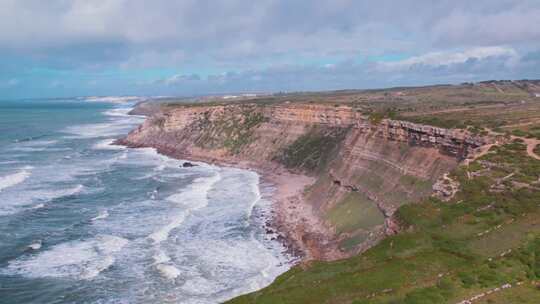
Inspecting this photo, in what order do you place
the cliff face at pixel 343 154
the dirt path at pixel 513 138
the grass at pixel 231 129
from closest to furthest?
the dirt path at pixel 513 138 < the cliff face at pixel 343 154 < the grass at pixel 231 129

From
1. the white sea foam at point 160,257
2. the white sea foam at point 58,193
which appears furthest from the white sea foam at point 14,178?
the white sea foam at point 160,257

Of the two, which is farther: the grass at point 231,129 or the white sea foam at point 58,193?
the grass at point 231,129

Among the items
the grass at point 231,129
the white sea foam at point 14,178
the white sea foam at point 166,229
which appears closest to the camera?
the white sea foam at point 166,229

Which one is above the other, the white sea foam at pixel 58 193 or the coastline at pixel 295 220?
the white sea foam at pixel 58 193

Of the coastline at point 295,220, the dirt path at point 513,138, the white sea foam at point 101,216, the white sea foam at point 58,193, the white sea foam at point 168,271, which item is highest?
the dirt path at point 513,138

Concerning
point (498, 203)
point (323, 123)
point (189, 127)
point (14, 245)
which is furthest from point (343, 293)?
point (189, 127)

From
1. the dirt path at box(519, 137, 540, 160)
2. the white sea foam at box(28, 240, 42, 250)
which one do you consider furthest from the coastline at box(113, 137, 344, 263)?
the white sea foam at box(28, 240, 42, 250)

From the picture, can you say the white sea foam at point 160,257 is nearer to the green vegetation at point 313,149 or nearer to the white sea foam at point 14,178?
the white sea foam at point 14,178

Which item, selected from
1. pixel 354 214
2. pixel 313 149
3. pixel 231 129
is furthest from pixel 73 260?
pixel 231 129
